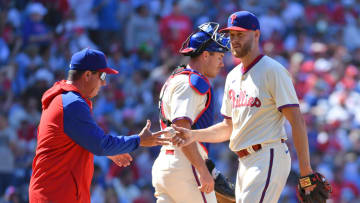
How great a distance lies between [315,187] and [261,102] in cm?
80

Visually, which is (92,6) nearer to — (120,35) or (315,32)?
(120,35)

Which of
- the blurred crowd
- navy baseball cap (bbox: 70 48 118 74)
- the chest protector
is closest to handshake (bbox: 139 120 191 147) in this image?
the chest protector

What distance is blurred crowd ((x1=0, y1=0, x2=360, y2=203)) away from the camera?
37.6 ft

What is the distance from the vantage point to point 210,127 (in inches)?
234

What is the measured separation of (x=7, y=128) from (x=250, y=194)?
22.2ft

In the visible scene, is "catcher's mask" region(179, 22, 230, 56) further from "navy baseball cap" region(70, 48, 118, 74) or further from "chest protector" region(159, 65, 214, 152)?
"navy baseball cap" region(70, 48, 118, 74)

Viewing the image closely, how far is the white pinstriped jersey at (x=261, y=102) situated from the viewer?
534cm

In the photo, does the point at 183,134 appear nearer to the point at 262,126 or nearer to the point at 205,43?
the point at 262,126

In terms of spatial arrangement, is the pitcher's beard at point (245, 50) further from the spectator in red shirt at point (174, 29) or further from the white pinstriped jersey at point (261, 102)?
the spectator in red shirt at point (174, 29)

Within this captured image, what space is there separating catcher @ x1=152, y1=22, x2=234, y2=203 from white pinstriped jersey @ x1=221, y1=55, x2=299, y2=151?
40 centimetres

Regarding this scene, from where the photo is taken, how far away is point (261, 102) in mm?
5422

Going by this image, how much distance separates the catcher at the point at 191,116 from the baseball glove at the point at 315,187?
0.85 metres


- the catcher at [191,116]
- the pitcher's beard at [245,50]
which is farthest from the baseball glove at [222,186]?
the pitcher's beard at [245,50]

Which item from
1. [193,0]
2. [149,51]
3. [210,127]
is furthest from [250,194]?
[193,0]
